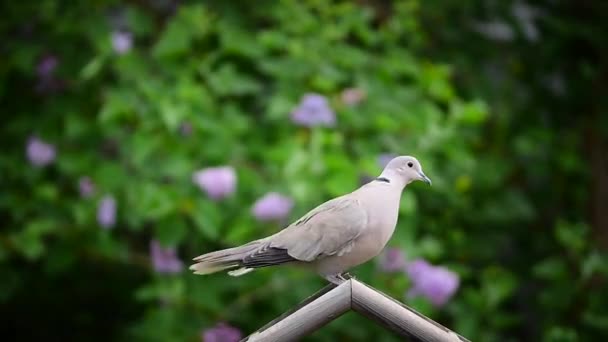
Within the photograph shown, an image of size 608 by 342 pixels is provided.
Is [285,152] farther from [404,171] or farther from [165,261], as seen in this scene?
[404,171]

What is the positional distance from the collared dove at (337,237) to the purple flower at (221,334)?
3.97 ft

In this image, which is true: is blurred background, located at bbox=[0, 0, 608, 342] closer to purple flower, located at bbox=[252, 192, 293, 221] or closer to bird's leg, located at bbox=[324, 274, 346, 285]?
purple flower, located at bbox=[252, 192, 293, 221]

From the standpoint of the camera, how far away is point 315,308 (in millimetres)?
936

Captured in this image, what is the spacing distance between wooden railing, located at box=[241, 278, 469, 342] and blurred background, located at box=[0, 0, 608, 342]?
134 cm

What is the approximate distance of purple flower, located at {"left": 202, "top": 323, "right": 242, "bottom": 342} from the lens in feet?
7.38

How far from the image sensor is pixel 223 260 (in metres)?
1.02

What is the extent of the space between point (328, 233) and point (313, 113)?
1408mm

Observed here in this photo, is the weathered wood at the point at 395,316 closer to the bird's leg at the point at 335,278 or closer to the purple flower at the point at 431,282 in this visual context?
the bird's leg at the point at 335,278

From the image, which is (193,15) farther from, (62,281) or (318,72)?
(62,281)

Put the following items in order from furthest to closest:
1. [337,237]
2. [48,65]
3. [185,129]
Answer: [48,65]
[185,129]
[337,237]

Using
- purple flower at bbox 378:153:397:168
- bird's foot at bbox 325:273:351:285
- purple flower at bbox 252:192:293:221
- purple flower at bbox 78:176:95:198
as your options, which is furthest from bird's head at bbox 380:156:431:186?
purple flower at bbox 78:176:95:198

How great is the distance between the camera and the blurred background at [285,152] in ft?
8.11

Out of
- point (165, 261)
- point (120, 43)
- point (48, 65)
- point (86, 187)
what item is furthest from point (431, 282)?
point (48, 65)

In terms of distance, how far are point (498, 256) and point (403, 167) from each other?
7.33ft
